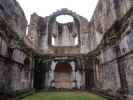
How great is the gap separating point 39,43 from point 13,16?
19.7ft

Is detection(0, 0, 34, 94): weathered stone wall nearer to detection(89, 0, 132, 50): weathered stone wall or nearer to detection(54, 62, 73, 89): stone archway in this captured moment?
detection(54, 62, 73, 89): stone archway

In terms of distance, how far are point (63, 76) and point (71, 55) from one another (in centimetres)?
326

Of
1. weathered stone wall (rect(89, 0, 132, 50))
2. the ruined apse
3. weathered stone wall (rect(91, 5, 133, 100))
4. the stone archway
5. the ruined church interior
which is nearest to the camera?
weathered stone wall (rect(91, 5, 133, 100))

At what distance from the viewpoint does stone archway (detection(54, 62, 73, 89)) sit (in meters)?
14.0

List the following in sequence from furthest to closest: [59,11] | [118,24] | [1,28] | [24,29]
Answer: [59,11], [24,29], [118,24], [1,28]

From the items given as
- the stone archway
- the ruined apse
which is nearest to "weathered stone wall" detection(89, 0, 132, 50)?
the ruined apse

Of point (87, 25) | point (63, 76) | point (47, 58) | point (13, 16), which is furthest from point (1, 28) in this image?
point (87, 25)

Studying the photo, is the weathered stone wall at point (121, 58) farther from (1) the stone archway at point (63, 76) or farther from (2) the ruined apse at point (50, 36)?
(2) the ruined apse at point (50, 36)

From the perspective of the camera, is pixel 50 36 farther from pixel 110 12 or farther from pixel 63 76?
pixel 110 12

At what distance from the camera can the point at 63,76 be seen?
46.7ft

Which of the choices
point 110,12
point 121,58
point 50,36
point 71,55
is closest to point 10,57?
point 121,58

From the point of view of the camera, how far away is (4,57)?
581cm

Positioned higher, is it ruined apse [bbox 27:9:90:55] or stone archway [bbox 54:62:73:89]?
ruined apse [bbox 27:9:90:55]

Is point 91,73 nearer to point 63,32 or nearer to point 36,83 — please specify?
point 36,83
